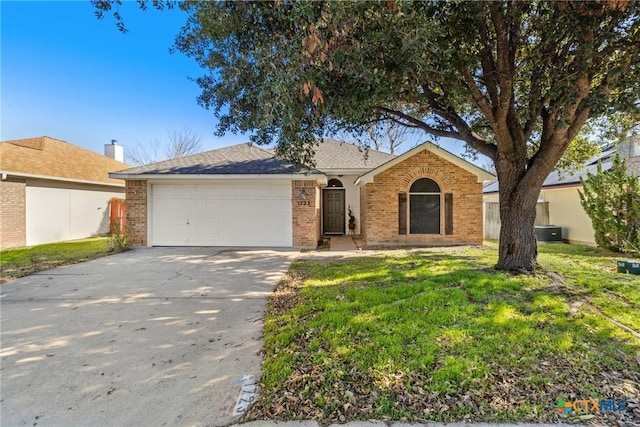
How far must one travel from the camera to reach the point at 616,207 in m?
9.99

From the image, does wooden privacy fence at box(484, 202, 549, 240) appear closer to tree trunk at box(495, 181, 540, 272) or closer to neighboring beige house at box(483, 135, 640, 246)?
neighboring beige house at box(483, 135, 640, 246)

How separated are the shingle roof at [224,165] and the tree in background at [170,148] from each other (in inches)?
748

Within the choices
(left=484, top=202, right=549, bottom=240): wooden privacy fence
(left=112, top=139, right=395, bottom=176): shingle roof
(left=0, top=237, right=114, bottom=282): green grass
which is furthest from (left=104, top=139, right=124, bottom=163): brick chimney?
(left=484, top=202, right=549, bottom=240): wooden privacy fence

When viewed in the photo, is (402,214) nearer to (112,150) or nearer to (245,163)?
(245,163)

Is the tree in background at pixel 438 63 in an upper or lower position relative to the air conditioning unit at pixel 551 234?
upper

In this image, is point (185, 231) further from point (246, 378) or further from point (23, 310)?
point (246, 378)

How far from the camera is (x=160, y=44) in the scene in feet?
28.7

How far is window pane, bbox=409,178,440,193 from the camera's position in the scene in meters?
A: 12.0

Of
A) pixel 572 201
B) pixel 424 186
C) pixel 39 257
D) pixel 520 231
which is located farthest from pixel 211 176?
pixel 572 201

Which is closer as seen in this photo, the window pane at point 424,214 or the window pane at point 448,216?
the window pane at point 448,216

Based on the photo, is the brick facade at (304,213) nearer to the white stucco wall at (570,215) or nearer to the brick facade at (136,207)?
the brick facade at (136,207)

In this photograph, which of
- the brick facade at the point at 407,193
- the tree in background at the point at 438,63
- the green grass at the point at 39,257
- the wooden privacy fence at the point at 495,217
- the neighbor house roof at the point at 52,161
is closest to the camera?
the tree in background at the point at 438,63

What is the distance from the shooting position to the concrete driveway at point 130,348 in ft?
8.85

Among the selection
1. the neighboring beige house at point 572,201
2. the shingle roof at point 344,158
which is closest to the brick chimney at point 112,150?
the shingle roof at point 344,158
